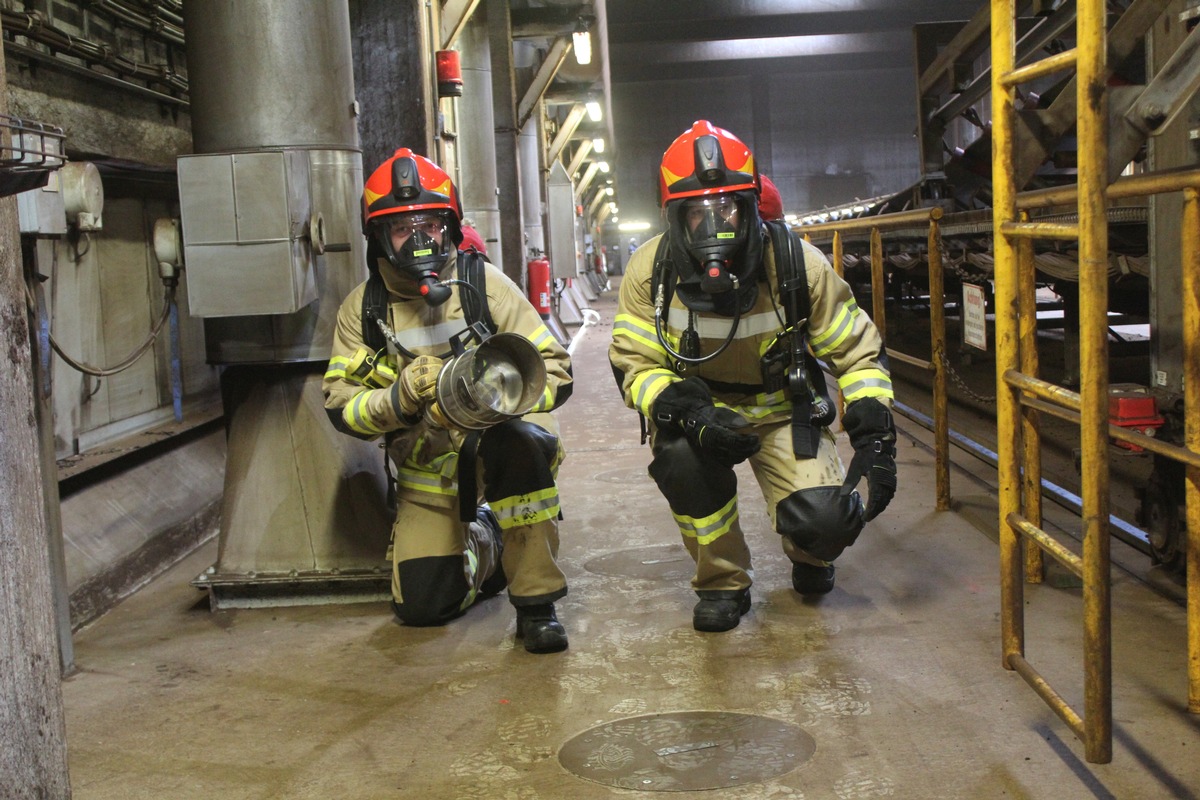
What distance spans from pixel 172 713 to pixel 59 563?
69cm

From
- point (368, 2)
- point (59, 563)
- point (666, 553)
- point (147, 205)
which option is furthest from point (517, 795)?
point (368, 2)

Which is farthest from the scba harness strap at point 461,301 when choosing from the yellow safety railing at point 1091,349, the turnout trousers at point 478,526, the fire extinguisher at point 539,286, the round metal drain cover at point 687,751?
the fire extinguisher at point 539,286

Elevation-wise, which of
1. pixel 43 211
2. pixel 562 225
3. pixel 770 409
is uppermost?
pixel 562 225

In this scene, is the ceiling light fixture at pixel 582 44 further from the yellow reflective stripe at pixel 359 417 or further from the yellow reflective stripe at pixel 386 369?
the yellow reflective stripe at pixel 359 417

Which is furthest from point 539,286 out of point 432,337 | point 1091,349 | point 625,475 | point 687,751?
point 1091,349

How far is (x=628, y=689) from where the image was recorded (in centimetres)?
366

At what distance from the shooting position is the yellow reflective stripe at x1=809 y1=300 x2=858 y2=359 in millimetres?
4176

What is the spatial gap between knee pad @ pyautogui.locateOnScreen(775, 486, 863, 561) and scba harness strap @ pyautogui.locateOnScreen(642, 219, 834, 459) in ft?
0.51

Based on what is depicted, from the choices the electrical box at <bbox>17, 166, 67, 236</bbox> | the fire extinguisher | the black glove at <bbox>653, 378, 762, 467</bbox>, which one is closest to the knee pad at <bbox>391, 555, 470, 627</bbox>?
the black glove at <bbox>653, 378, 762, 467</bbox>

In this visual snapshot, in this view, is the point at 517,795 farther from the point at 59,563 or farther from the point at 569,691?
the point at 59,563

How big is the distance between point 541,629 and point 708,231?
1.43 meters

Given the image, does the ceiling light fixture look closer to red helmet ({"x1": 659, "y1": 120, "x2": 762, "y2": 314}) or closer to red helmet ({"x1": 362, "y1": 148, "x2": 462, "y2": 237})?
red helmet ({"x1": 362, "y1": 148, "x2": 462, "y2": 237})

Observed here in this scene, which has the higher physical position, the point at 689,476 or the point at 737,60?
the point at 737,60

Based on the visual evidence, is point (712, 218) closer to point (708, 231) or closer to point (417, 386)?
point (708, 231)
